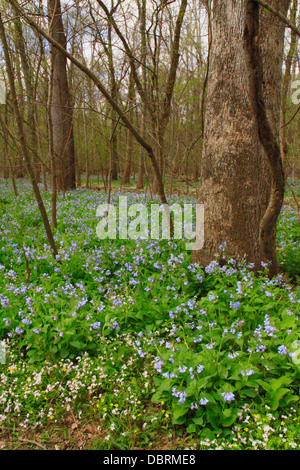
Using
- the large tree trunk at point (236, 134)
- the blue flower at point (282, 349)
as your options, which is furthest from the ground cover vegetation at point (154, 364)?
the large tree trunk at point (236, 134)

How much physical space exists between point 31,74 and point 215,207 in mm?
4942

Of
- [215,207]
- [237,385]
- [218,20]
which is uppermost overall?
[218,20]

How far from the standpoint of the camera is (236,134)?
278 centimetres

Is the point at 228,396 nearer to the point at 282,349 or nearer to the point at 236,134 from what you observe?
the point at 282,349

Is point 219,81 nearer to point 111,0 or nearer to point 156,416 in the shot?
point 156,416

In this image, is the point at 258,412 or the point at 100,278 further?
the point at 100,278

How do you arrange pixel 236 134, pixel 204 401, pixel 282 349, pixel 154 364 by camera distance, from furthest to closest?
pixel 236 134 → pixel 154 364 → pixel 282 349 → pixel 204 401

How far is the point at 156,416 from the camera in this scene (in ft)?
5.82

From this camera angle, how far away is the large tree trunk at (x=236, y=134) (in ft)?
8.97

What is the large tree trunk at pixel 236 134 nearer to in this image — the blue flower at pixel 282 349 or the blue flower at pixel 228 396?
the blue flower at pixel 282 349

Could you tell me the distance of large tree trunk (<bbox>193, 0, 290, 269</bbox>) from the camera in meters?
2.73

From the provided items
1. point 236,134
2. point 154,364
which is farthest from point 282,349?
point 236,134
